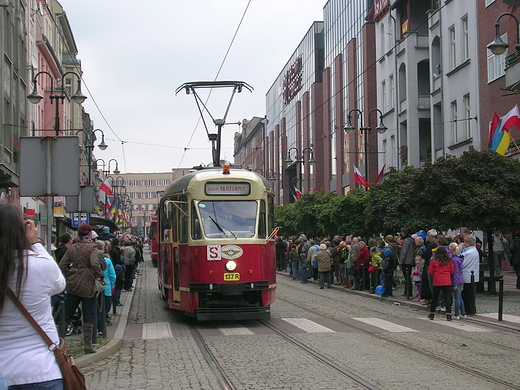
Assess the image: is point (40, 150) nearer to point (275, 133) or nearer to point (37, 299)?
point (37, 299)

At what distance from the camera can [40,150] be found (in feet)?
33.6

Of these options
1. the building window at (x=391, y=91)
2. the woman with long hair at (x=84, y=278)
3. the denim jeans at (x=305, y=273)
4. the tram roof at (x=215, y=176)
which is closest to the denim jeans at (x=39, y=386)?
the woman with long hair at (x=84, y=278)

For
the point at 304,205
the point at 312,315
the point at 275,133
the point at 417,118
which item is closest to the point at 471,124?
the point at 417,118

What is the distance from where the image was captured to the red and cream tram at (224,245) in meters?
14.0

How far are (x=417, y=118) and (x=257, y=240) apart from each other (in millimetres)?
29229

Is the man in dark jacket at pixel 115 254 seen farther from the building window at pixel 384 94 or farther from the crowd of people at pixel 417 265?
the building window at pixel 384 94

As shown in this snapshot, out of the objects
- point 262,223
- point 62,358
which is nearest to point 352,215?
point 262,223

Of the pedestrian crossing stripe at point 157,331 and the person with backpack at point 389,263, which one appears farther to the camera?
the person with backpack at point 389,263

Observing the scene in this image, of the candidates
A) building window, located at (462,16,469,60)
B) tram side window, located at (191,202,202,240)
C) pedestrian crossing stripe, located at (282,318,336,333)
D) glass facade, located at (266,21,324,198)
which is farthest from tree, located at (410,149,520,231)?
glass facade, located at (266,21,324,198)

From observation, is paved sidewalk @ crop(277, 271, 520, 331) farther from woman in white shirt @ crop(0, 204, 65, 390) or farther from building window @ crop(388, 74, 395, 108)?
building window @ crop(388, 74, 395, 108)

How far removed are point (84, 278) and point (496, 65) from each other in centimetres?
2428

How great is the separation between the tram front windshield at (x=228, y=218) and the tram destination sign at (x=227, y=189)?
0.59ft

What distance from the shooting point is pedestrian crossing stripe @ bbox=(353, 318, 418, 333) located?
1372cm

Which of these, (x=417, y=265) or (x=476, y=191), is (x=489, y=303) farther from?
(x=476, y=191)
